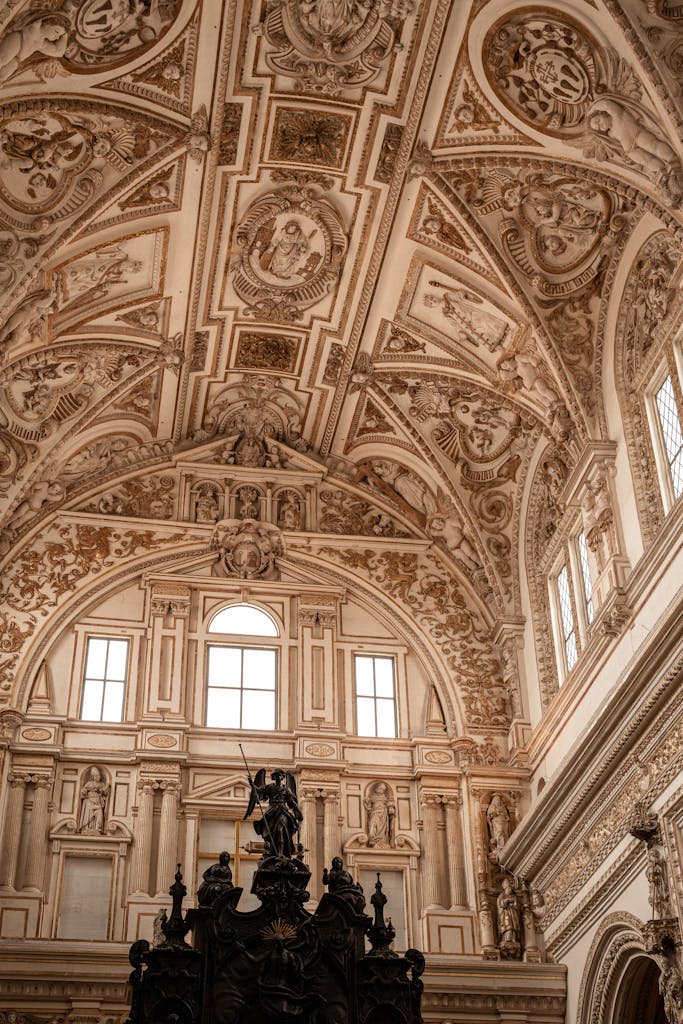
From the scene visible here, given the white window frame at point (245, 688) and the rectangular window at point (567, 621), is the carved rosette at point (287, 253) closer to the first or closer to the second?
the white window frame at point (245, 688)

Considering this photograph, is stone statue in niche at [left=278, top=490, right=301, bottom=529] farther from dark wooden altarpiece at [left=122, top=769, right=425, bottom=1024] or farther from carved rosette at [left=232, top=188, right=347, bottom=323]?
dark wooden altarpiece at [left=122, top=769, right=425, bottom=1024]

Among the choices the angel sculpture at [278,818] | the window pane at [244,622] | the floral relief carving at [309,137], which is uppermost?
the floral relief carving at [309,137]

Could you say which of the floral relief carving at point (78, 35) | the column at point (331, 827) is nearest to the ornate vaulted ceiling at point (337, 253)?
the floral relief carving at point (78, 35)

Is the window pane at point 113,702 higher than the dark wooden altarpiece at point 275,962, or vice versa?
the window pane at point 113,702

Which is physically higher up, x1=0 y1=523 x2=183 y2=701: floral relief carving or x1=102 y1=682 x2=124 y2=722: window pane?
x1=0 y1=523 x2=183 y2=701: floral relief carving

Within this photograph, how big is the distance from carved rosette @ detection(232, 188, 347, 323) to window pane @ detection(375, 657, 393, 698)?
526 cm

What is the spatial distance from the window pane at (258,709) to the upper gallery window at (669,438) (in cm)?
695

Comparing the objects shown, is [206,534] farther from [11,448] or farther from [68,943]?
[68,943]

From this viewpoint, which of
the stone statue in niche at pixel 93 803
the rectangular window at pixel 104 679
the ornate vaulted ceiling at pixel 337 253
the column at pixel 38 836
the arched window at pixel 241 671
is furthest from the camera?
the arched window at pixel 241 671

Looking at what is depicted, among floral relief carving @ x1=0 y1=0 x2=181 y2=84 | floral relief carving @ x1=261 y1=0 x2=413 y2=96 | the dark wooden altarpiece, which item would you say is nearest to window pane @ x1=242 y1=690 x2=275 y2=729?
the dark wooden altarpiece

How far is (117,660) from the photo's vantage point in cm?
2069

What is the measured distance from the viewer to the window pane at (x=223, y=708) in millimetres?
20328

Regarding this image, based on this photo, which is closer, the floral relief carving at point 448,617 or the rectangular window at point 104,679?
the rectangular window at point 104,679

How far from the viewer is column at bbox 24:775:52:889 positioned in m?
18.3
